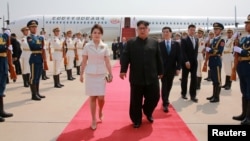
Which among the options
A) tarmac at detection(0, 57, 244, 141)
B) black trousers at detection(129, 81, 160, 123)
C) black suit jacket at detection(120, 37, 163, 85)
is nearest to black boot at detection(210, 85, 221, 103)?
tarmac at detection(0, 57, 244, 141)

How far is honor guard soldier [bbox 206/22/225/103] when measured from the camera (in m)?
6.97

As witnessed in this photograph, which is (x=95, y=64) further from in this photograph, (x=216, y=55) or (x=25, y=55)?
(x=25, y=55)

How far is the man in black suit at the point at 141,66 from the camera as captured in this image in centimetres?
496

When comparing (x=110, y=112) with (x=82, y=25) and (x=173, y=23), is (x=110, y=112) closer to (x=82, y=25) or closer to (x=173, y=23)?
(x=82, y=25)

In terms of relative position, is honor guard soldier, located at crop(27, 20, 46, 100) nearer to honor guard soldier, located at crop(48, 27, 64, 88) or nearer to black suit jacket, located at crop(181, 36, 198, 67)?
honor guard soldier, located at crop(48, 27, 64, 88)

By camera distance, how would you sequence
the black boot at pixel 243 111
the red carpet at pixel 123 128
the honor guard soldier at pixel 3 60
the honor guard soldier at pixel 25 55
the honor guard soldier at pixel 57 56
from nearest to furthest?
1. the red carpet at pixel 123 128
2. the black boot at pixel 243 111
3. the honor guard soldier at pixel 3 60
4. the honor guard soldier at pixel 25 55
5. the honor guard soldier at pixel 57 56

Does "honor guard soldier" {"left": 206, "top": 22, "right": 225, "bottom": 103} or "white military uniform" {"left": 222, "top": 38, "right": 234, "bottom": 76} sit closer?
"honor guard soldier" {"left": 206, "top": 22, "right": 225, "bottom": 103}

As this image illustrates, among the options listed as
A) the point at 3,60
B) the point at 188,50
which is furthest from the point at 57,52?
the point at 188,50

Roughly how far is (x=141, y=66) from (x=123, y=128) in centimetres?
108

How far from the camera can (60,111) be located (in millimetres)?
6277

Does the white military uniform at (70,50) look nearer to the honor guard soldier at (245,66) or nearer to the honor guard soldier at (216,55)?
the honor guard soldier at (216,55)

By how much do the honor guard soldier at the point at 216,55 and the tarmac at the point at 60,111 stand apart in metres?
0.42

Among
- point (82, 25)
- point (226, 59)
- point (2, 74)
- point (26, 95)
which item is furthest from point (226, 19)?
point (2, 74)

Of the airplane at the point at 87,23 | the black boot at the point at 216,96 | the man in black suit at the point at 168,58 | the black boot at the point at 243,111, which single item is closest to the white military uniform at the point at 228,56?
the black boot at the point at 216,96
